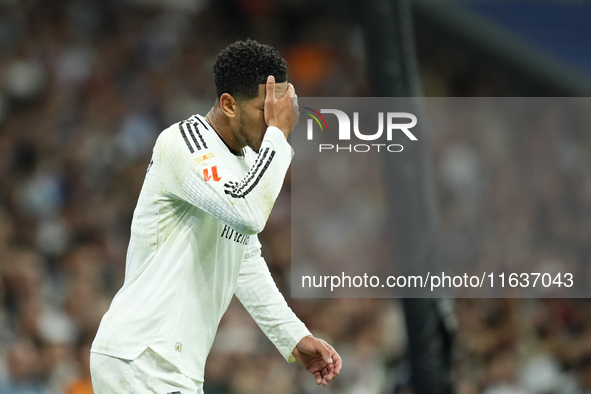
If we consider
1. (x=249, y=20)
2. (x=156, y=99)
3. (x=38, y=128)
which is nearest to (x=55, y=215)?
(x=38, y=128)

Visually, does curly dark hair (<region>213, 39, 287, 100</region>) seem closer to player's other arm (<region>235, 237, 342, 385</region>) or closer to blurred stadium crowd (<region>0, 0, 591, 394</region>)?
player's other arm (<region>235, 237, 342, 385</region>)

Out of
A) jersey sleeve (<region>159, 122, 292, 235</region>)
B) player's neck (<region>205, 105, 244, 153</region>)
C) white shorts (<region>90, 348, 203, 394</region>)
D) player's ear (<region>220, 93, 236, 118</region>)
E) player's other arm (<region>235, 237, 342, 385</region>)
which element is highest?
player's ear (<region>220, 93, 236, 118</region>)

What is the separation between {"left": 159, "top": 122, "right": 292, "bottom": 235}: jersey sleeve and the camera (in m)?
2.10

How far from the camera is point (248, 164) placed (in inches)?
98.1

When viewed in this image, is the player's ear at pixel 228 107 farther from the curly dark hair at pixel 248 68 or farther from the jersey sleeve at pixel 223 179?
the jersey sleeve at pixel 223 179

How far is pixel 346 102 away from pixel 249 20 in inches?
99.5

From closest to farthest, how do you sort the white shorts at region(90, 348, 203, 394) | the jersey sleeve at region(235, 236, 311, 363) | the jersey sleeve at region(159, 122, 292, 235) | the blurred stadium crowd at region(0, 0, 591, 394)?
the jersey sleeve at region(159, 122, 292, 235) < the white shorts at region(90, 348, 203, 394) < the jersey sleeve at region(235, 236, 311, 363) < the blurred stadium crowd at region(0, 0, 591, 394)

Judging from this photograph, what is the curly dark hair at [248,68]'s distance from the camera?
229cm

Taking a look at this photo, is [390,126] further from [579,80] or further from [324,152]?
[579,80]

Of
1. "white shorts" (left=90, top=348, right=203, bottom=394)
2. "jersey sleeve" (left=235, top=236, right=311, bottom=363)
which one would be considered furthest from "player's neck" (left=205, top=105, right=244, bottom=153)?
"white shorts" (left=90, top=348, right=203, bottom=394)

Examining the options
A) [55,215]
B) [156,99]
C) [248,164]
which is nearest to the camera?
[248,164]

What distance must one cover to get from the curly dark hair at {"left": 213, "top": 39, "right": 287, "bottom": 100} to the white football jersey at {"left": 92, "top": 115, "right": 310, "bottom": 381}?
15 cm

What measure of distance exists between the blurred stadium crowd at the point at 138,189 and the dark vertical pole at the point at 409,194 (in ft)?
3.10

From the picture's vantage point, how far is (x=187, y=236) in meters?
2.29
